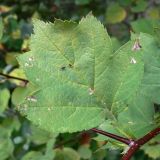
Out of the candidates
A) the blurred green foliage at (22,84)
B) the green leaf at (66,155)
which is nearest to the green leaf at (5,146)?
the blurred green foliage at (22,84)

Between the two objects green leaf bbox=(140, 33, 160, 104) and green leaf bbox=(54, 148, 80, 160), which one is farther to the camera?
green leaf bbox=(54, 148, 80, 160)

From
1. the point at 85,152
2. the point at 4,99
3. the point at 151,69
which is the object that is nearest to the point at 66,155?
the point at 85,152

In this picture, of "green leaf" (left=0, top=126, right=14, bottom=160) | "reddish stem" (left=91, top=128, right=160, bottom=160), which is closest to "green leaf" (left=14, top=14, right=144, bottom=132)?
"reddish stem" (left=91, top=128, right=160, bottom=160)

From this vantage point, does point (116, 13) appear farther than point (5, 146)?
Yes

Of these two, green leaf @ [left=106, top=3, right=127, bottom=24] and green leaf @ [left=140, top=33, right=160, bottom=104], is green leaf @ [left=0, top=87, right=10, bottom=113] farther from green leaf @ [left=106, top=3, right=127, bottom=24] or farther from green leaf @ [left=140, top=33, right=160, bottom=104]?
green leaf @ [left=140, top=33, right=160, bottom=104]

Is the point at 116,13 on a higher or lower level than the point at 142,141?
lower

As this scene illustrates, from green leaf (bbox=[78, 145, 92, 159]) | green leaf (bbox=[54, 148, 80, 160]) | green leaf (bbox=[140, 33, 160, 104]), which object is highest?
green leaf (bbox=[140, 33, 160, 104])

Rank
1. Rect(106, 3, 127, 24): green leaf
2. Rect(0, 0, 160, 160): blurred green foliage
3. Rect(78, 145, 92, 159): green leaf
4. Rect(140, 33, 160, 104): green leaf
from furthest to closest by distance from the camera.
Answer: Rect(106, 3, 127, 24): green leaf → Rect(78, 145, 92, 159): green leaf → Rect(0, 0, 160, 160): blurred green foliage → Rect(140, 33, 160, 104): green leaf

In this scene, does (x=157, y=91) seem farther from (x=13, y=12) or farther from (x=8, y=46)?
(x=13, y=12)

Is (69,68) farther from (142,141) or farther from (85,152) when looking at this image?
(85,152)
